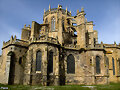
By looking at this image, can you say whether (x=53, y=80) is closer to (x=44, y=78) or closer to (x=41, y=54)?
(x=44, y=78)

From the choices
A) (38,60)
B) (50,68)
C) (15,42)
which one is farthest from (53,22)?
(50,68)

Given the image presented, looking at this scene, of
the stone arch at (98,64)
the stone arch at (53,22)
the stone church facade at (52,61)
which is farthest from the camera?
the stone arch at (53,22)

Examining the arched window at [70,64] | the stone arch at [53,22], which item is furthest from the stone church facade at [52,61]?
the stone arch at [53,22]

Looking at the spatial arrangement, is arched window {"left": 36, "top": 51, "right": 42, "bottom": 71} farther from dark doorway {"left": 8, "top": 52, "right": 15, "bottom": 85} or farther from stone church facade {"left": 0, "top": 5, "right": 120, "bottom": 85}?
dark doorway {"left": 8, "top": 52, "right": 15, "bottom": 85}

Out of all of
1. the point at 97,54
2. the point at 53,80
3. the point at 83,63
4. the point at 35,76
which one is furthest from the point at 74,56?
the point at 35,76

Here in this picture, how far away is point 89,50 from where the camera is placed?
2506 centimetres

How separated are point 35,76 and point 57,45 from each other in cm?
640

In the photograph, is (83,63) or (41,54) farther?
(83,63)

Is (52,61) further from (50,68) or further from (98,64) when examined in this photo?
(98,64)

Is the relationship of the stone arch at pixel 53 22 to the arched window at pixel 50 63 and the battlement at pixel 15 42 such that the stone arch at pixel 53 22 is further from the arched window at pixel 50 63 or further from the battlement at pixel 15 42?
the arched window at pixel 50 63

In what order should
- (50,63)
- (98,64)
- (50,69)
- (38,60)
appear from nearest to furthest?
(50,69) < (38,60) < (50,63) < (98,64)

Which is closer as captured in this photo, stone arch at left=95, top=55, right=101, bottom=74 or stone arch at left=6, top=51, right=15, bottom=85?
stone arch at left=6, top=51, right=15, bottom=85

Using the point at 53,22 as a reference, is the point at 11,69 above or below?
below

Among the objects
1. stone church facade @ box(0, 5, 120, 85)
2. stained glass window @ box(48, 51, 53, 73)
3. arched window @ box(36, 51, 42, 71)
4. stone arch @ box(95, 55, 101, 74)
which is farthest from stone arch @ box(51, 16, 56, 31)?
stone arch @ box(95, 55, 101, 74)
